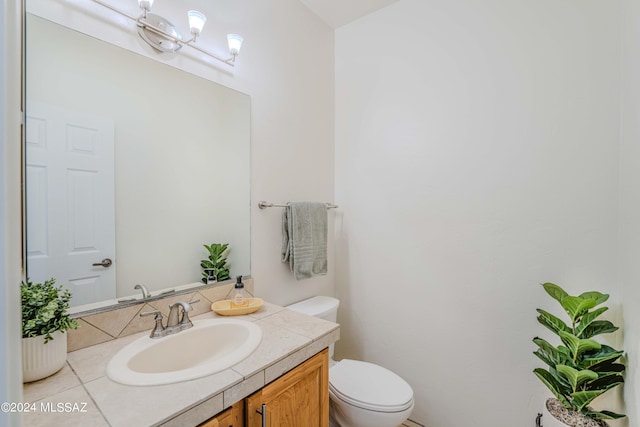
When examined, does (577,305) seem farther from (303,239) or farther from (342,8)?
(342,8)

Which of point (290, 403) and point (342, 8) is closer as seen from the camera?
point (290, 403)

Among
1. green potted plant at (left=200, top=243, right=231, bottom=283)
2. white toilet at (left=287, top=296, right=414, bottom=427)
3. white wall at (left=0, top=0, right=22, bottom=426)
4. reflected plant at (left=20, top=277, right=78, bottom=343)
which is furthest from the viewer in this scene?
green potted plant at (left=200, top=243, right=231, bottom=283)

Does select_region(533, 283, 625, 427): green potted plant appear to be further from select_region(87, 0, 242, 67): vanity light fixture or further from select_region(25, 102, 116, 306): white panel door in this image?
select_region(87, 0, 242, 67): vanity light fixture

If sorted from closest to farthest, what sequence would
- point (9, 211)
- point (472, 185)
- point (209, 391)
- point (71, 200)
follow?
point (9, 211), point (209, 391), point (71, 200), point (472, 185)

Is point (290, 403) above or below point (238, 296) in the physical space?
below

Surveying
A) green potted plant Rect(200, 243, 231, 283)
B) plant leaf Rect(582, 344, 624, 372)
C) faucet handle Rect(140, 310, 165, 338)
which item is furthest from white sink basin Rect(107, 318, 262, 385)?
plant leaf Rect(582, 344, 624, 372)

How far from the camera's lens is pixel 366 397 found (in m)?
1.33

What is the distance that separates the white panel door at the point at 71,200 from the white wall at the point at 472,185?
4.68 ft

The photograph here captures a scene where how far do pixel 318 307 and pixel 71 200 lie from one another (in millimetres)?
1294

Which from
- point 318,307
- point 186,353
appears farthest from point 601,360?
point 186,353

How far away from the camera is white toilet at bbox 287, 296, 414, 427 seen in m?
1.27

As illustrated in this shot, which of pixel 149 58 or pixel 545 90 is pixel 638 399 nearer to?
pixel 545 90

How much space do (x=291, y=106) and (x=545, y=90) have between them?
1.34 meters

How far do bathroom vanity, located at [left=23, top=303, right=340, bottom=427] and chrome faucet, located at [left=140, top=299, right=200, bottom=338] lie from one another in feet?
0.31
